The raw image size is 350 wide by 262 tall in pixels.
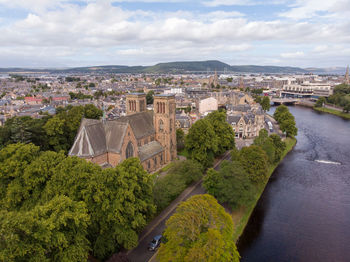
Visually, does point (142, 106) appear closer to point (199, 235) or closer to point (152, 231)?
point (152, 231)

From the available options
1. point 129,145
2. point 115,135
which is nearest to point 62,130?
point 115,135

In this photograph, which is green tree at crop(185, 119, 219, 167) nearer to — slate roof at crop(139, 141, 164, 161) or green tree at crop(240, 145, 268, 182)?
slate roof at crop(139, 141, 164, 161)

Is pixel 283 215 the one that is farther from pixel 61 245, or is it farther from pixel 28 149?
pixel 28 149

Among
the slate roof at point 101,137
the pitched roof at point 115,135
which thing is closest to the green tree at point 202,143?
the slate roof at point 101,137

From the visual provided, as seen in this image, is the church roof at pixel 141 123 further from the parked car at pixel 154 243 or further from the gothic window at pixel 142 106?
the parked car at pixel 154 243

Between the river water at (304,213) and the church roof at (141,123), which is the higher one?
the church roof at (141,123)

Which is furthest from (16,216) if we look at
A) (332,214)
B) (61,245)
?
(332,214)

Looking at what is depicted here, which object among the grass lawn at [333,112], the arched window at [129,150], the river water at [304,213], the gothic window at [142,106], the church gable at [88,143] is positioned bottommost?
the river water at [304,213]

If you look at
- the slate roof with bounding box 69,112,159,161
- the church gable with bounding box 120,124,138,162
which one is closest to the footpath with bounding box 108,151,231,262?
the slate roof with bounding box 69,112,159,161
